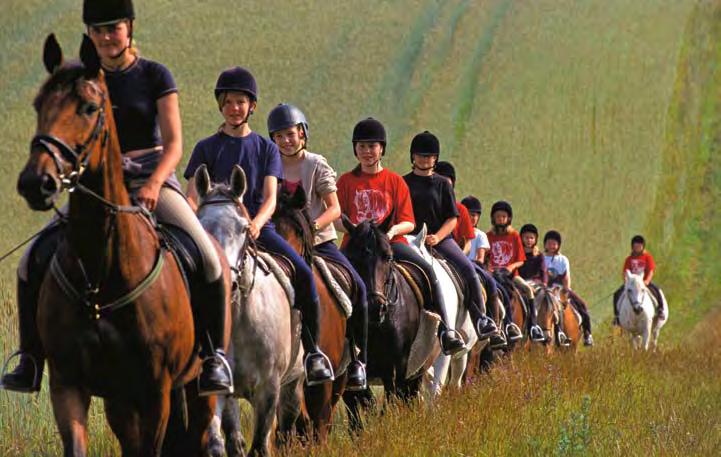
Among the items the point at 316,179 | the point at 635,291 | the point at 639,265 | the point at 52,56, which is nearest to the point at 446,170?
the point at 316,179

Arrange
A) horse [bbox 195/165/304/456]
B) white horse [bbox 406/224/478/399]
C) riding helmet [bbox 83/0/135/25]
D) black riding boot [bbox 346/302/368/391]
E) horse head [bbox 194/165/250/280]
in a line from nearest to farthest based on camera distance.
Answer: riding helmet [bbox 83/0/135/25] < horse head [bbox 194/165/250/280] < horse [bbox 195/165/304/456] < black riding boot [bbox 346/302/368/391] < white horse [bbox 406/224/478/399]

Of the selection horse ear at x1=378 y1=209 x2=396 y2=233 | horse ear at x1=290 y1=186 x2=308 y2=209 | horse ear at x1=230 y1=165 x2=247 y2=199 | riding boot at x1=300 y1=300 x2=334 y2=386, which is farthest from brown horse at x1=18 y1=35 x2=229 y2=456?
horse ear at x1=378 y1=209 x2=396 y2=233

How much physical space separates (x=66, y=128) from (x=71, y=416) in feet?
4.85

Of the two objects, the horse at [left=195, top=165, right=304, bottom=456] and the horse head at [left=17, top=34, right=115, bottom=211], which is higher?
the horse head at [left=17, top=34, right=115, bottom=211]

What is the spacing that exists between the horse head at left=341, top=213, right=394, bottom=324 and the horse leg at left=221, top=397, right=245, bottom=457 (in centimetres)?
276

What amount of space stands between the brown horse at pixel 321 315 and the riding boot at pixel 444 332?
6.99 feet

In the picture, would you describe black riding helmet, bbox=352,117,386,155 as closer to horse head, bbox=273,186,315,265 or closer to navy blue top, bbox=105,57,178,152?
horse head, bbox=273,186,315,265

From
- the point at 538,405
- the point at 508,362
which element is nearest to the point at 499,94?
the point at 508,362

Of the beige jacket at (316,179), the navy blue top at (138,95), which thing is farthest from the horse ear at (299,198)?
the navy blue top at (138,95)

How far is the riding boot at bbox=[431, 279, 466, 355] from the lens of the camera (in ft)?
40.6

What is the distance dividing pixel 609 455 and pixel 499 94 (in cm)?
4749

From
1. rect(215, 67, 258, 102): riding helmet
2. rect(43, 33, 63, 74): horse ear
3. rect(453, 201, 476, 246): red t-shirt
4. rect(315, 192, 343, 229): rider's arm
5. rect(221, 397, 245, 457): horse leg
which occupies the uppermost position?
rect(215, 67, 258, 102): riding helmet

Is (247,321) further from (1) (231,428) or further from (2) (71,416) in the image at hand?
(2) (71,416)

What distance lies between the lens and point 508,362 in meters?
15.0
